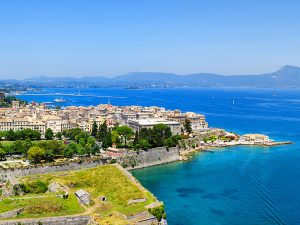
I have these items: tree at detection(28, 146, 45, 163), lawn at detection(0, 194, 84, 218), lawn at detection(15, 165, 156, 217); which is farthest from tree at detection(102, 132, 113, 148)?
lawn at detection(0, 194, 84, 218)

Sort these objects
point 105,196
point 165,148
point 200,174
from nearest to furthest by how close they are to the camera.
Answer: point 105,196
point 200,174
point 165,148

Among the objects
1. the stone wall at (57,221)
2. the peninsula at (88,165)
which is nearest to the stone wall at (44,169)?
the peninsula at (88,165)

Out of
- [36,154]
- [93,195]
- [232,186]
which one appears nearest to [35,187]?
[93,195]

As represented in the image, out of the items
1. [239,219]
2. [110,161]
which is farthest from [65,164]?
[239,219]

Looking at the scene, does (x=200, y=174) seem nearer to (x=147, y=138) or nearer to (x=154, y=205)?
(x=147, y=138)

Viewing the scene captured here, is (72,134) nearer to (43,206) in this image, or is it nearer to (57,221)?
(43,206)
